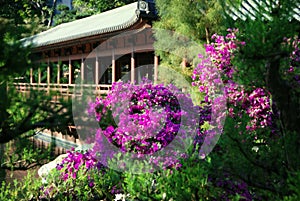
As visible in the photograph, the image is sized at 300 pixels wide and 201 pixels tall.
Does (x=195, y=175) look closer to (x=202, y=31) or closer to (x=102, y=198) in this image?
(x=102, y=198)

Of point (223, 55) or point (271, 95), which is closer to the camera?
point (271, 95)

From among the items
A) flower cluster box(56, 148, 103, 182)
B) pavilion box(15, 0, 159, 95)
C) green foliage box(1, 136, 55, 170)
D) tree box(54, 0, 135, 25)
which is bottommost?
flower cluster box(56, 148, 103, 182)

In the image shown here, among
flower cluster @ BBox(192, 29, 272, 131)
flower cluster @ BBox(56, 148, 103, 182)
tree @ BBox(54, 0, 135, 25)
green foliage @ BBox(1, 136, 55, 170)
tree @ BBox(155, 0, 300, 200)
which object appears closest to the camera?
tree @ BBox(155, 0, 300, 200)

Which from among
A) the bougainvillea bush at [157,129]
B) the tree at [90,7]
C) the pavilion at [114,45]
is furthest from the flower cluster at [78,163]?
the tree at [90,7]

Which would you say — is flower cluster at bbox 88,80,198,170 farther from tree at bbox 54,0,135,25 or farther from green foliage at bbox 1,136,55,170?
tree at bbox 54,0,135,25

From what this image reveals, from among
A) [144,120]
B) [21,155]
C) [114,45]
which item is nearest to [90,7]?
[114,45]

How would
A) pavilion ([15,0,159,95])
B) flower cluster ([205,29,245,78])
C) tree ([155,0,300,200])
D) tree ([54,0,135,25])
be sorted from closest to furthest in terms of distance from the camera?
tree ([155,0,300,200]) < flower cluster ([205,29,245,78]) < pavilion ([15,0,159,95]) < tree ([54,0,135,25])

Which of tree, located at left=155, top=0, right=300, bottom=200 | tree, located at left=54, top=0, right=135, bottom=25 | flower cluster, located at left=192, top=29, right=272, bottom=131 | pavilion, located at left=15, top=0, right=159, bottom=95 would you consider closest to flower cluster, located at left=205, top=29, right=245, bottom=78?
flower cluster, located at left=192, top=29, right=272, bottom=131

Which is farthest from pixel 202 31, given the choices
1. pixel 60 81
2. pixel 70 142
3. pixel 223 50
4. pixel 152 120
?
pixel 60 81

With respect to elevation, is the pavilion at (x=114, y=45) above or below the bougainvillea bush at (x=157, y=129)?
above

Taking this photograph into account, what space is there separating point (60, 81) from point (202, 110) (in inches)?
490

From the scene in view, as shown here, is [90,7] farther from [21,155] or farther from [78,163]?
[78,163]

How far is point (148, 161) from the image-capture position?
451 centimetres

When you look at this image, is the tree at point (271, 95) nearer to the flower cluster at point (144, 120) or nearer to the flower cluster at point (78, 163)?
the flower cluster at point (144, 120)
